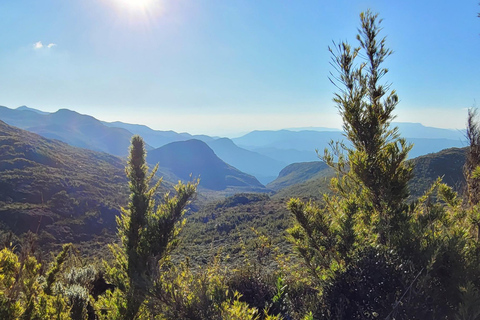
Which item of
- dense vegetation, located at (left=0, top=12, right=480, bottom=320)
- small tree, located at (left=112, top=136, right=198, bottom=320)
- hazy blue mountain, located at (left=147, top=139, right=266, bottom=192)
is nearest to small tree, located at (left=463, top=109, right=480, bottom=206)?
dense vegetation, located at (left=0, top=12, right=480, bottom=320)

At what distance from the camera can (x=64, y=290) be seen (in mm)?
3111

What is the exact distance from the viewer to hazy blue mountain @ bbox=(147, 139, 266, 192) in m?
136

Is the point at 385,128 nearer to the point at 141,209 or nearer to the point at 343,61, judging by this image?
the point at 343,61

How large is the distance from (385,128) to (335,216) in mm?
1422

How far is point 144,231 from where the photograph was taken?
375 cm

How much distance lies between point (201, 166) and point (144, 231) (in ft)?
508

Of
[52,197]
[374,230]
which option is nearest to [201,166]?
[52,197]

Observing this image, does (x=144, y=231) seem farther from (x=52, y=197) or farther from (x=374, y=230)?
(x=52, y=197)

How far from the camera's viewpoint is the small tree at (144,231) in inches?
138

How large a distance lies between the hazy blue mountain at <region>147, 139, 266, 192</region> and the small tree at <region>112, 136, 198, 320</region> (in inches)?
4707

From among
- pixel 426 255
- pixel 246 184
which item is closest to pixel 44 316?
pixel 426 255

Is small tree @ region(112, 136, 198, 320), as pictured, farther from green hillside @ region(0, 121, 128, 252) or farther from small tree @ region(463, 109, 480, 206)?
green hillside @ region(0, 121, 128, 252)

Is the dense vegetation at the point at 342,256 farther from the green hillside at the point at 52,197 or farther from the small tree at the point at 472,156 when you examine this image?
the green hillside at the point at 52,197

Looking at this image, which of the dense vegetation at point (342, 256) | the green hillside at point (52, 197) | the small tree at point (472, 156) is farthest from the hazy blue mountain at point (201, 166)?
the dense vegetation at point (342, 256)
